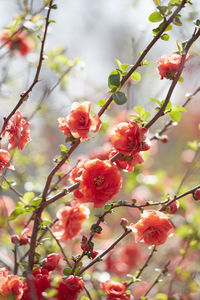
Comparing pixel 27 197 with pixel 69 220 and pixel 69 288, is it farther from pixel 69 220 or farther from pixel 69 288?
pixel 69 288

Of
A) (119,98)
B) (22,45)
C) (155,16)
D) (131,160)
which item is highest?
(22,45)

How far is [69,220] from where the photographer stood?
114 centimetres

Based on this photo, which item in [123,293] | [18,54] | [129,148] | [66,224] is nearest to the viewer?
[129,148]

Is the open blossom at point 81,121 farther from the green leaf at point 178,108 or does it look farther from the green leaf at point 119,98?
the green leaf at point 178,108

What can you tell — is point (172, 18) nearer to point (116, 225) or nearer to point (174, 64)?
point (174, 64)

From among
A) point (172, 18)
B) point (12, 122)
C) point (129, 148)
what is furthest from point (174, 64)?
point (12, 122)

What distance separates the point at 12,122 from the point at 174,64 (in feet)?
1.50

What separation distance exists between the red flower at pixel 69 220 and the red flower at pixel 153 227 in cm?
25

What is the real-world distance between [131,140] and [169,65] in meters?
0.24

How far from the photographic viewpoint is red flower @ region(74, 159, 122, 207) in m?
0.92

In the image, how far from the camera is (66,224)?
1140mm

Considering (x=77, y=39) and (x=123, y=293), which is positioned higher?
(x=77, y=39)

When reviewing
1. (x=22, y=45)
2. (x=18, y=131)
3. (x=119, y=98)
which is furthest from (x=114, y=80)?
(x=22, y=45)

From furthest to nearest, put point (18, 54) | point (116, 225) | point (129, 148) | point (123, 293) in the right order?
point (116, 225)
point (18, 54)
point (123, 293)
point (129, 148)
